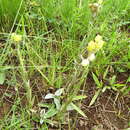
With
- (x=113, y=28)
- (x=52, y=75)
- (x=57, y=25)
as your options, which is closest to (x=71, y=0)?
(x=57, y=25)

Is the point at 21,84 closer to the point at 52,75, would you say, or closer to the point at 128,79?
the point at 52,75

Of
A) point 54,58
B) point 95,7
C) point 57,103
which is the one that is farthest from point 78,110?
point 95,7

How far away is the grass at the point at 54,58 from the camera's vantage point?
91 cm

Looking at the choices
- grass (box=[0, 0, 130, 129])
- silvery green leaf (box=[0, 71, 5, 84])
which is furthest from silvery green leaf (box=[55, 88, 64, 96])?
silvery green leaf (box=[0, 71, 5, 84])

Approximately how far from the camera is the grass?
912 millimetres

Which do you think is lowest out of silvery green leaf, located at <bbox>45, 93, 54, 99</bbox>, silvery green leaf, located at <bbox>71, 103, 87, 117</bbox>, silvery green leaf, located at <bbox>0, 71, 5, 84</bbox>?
silvery green leaf, located at <bbox>71, 103, 87, 117</bbox>

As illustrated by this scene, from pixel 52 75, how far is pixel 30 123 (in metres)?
0.24

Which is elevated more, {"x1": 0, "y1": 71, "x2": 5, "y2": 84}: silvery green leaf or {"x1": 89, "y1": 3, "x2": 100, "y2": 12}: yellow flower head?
{"x1": 89, "y1": 3, "x2": 100, "y2": 12}: yellow flower head

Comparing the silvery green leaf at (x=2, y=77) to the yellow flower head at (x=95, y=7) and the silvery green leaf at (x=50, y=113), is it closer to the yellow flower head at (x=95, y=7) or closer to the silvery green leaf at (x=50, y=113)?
the silvery green leaf at (x=50, y=113)

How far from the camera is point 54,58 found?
108cm

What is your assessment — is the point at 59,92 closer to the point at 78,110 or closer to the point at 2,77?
the point at 78,110

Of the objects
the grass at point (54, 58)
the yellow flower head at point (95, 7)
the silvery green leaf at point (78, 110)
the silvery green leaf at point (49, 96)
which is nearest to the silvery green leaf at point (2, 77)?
the grass at point (54, 58)

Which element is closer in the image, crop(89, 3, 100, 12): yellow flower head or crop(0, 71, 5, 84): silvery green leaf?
crop(89, 3, 100, 12): yellow flower head

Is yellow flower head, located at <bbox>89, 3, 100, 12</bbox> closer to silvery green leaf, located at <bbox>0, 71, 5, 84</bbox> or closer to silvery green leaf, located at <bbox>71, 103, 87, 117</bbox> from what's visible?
silvery green leaf, located at <bbox>71, 103, 87, 117</bbox>
